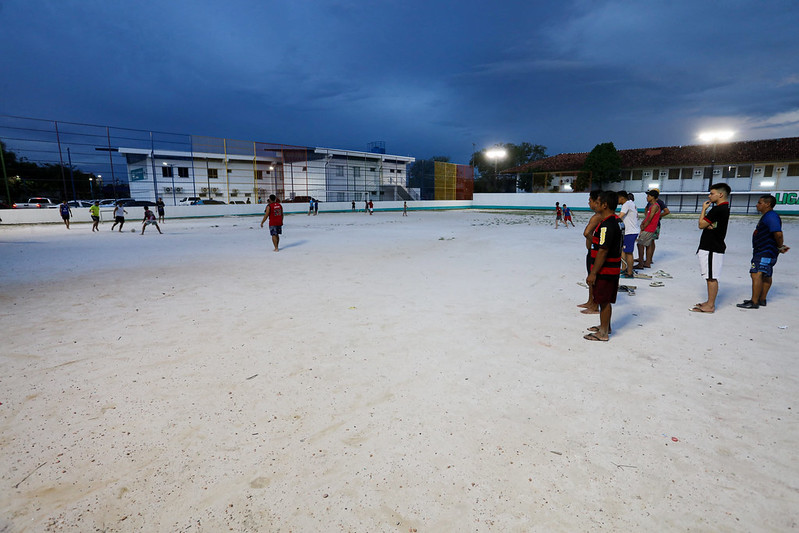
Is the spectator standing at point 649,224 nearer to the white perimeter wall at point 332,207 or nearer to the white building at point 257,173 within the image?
the white building at point 257,173

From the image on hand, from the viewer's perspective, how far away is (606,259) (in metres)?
A: 4.42

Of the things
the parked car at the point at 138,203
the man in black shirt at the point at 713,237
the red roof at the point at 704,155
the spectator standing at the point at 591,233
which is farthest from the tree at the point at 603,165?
the spectator standing at the point at 591,233

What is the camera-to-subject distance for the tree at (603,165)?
45031mm

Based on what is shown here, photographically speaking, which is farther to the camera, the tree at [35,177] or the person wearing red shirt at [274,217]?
the tree at [35,177]

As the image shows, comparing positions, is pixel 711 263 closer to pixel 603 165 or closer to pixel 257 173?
pixel 257 173

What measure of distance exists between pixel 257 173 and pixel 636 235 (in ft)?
124

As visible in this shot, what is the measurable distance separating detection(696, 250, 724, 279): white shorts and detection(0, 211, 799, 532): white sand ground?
2.05 feet

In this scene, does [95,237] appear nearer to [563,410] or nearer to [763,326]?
[563,410]

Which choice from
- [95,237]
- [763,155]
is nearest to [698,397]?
[95,237]

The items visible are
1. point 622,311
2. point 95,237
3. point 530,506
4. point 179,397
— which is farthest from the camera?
point 95,237

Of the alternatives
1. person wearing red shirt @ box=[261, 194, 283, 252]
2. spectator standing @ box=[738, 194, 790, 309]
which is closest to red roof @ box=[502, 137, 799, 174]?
→ spectator standing @ box=[738, 194, 790, 309]

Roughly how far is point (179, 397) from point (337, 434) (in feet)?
5.15

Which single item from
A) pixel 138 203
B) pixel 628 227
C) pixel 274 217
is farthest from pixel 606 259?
pixel 138 203

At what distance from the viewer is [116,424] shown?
3.00 m
